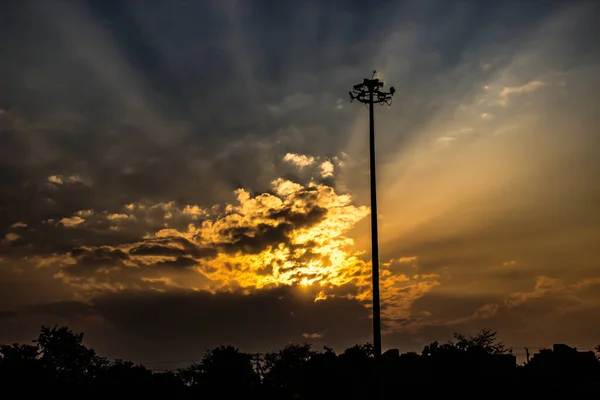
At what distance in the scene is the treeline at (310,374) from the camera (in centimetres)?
3541

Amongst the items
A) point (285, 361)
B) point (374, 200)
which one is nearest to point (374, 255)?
point (374, 200)

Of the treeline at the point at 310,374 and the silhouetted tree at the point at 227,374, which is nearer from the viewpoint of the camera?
the treeline at the point at 310,374

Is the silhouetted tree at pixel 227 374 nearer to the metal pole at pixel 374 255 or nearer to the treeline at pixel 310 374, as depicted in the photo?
the treeline at pixel 310 374

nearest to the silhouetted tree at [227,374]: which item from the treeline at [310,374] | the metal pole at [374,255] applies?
the treeline at [310,374]

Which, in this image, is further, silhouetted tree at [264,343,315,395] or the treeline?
silhouetted tree at [264,343,315,395]

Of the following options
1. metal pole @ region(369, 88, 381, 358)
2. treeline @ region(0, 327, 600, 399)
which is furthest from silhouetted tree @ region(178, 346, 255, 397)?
metal pole @ region(369, 88, 381, 358)

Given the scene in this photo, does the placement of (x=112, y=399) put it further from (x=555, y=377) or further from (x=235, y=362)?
(x=555, y=377)

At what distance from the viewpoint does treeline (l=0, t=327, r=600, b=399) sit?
35.4 m

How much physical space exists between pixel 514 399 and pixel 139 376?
3171cm

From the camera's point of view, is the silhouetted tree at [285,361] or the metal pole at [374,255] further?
the silhouetted tree at [285,361]

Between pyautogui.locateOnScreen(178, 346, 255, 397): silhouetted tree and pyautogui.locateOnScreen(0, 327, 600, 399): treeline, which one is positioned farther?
pyautogui.locateOnScreen(178, 346, 255, 397): silhouetted tree

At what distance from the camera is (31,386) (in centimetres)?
5159

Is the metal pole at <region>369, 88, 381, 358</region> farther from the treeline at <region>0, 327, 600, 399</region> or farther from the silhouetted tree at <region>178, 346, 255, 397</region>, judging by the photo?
the silhouetted tree at <region>178, 346, 255, 397</region>

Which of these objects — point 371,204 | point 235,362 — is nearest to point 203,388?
point 235,362
